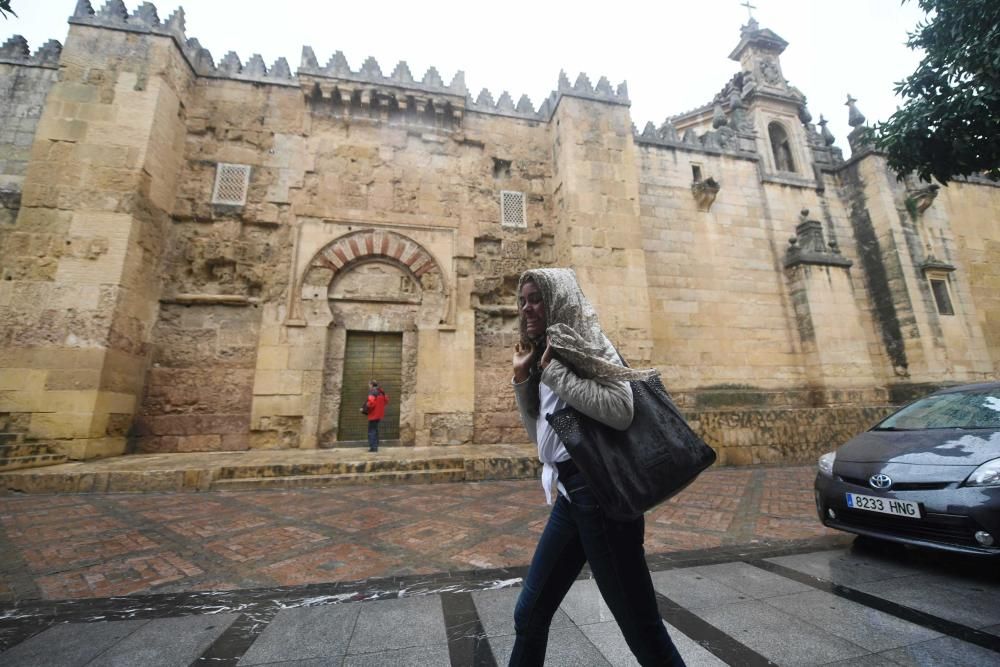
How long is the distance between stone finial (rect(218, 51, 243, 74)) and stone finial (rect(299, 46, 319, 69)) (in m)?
1.49

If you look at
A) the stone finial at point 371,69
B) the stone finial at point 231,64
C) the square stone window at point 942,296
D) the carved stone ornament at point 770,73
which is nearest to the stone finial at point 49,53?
the stone finial at point 231,64

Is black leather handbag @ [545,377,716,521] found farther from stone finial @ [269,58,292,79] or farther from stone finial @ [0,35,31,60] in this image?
stone finial @ [0,35,31,60]

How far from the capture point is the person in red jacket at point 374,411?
762 centimetres

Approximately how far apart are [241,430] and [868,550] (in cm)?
923

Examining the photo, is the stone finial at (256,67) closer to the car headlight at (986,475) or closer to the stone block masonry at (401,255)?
the stone block masonry at (401,255)

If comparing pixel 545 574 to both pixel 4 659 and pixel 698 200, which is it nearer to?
pixel 4 659

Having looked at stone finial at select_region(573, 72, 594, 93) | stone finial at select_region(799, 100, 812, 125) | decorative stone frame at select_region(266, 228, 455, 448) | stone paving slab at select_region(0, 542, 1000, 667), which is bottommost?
stone paving slab at select_region(0, 542, 1000, 667)

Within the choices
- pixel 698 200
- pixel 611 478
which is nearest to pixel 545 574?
pixel 611 478

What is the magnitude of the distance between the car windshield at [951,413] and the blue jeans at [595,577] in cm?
363

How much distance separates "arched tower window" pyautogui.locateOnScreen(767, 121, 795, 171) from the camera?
1234 cm

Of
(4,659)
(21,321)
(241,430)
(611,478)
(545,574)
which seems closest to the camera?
(611,478)

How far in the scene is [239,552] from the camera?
319 cm

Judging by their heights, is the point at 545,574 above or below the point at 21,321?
below

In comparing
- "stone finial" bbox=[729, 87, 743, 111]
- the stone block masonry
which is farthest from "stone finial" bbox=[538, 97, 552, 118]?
"stone finial" bbox=[729, 87, 743, 111]
